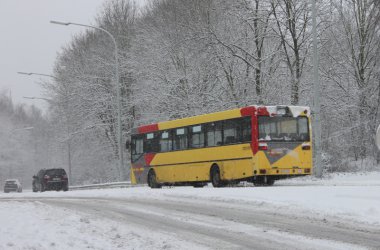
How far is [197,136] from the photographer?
24.2 meters

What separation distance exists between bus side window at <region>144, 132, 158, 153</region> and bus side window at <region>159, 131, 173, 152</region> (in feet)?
1.72

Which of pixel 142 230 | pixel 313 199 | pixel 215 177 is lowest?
pixel 142 230

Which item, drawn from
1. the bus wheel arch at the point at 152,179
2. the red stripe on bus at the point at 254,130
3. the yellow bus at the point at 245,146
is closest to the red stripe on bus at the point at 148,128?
the bus wheel arch at the point at 152,179

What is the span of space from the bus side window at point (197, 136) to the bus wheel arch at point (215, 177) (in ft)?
3.71

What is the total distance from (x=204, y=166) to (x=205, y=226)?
12155 millimetres

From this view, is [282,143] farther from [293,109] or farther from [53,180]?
[53,180]

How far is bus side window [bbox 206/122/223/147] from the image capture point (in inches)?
899

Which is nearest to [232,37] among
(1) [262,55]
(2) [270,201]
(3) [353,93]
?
(1) [262,55]

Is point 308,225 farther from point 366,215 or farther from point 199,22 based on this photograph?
point 199,22

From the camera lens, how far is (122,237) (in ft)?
33.6

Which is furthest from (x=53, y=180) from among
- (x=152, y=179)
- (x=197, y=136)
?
(x=197, y=136)

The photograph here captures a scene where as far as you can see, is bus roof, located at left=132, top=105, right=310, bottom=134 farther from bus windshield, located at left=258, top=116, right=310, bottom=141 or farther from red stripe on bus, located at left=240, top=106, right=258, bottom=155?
bus windshield, located at left=258, top=116, right=310, bottom=141

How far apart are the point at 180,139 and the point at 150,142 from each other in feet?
9.85

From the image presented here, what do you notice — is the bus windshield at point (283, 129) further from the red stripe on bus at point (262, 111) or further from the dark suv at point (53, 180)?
the dark suv at point (53, 180)
